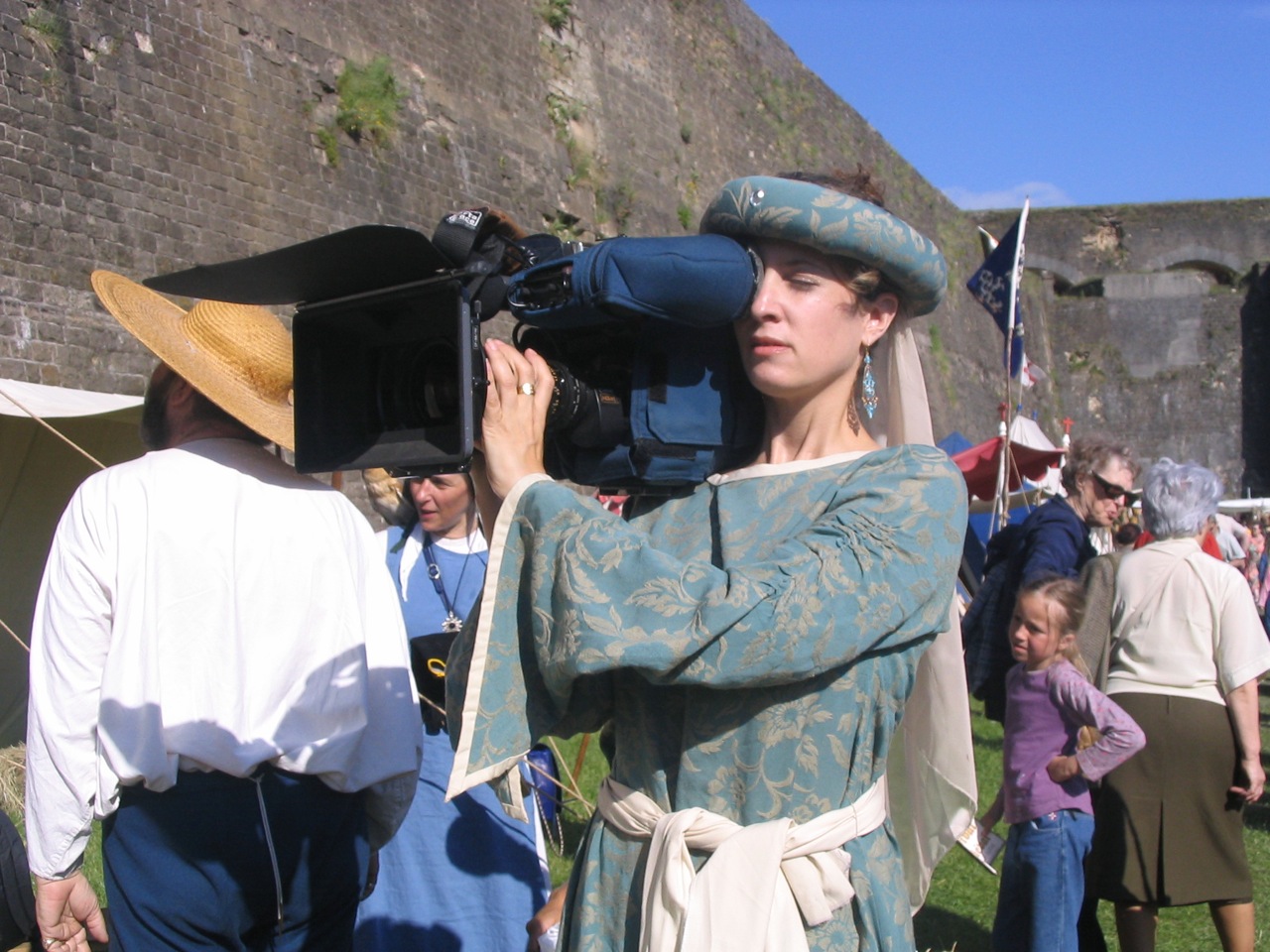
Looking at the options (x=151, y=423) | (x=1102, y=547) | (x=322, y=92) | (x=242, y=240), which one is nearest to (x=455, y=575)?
(x=151, y=423)

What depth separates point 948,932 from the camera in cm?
429

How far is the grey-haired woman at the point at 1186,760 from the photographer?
353cm

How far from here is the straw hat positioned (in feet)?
7.13

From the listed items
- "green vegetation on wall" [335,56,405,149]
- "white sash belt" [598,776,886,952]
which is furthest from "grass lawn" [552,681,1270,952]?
"green vegetation on wall" [335,56,405,149]

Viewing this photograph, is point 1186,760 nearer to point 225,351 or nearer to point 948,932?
point 948,932

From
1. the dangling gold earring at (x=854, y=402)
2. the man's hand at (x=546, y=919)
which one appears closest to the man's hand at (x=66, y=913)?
the man's hand at (x=546, y=919)

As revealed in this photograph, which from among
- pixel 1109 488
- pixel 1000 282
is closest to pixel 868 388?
pixel 1109 488

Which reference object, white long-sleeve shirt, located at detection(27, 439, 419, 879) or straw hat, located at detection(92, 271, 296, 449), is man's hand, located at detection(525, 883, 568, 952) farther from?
straw hat, located at detection(92, 271, 296, 449)

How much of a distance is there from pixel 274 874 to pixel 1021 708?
2256 millimetres

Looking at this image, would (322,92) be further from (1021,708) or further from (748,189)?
(748,189)

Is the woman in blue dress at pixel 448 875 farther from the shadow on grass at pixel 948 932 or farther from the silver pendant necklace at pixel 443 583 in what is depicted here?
the shadow on grass at pixel 948 932

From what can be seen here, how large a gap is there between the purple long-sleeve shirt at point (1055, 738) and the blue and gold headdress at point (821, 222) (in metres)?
2.25

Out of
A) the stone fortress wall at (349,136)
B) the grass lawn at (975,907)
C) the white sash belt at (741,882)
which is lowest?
the grass lawn at (975,907)

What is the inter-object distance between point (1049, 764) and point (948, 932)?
1.17m
